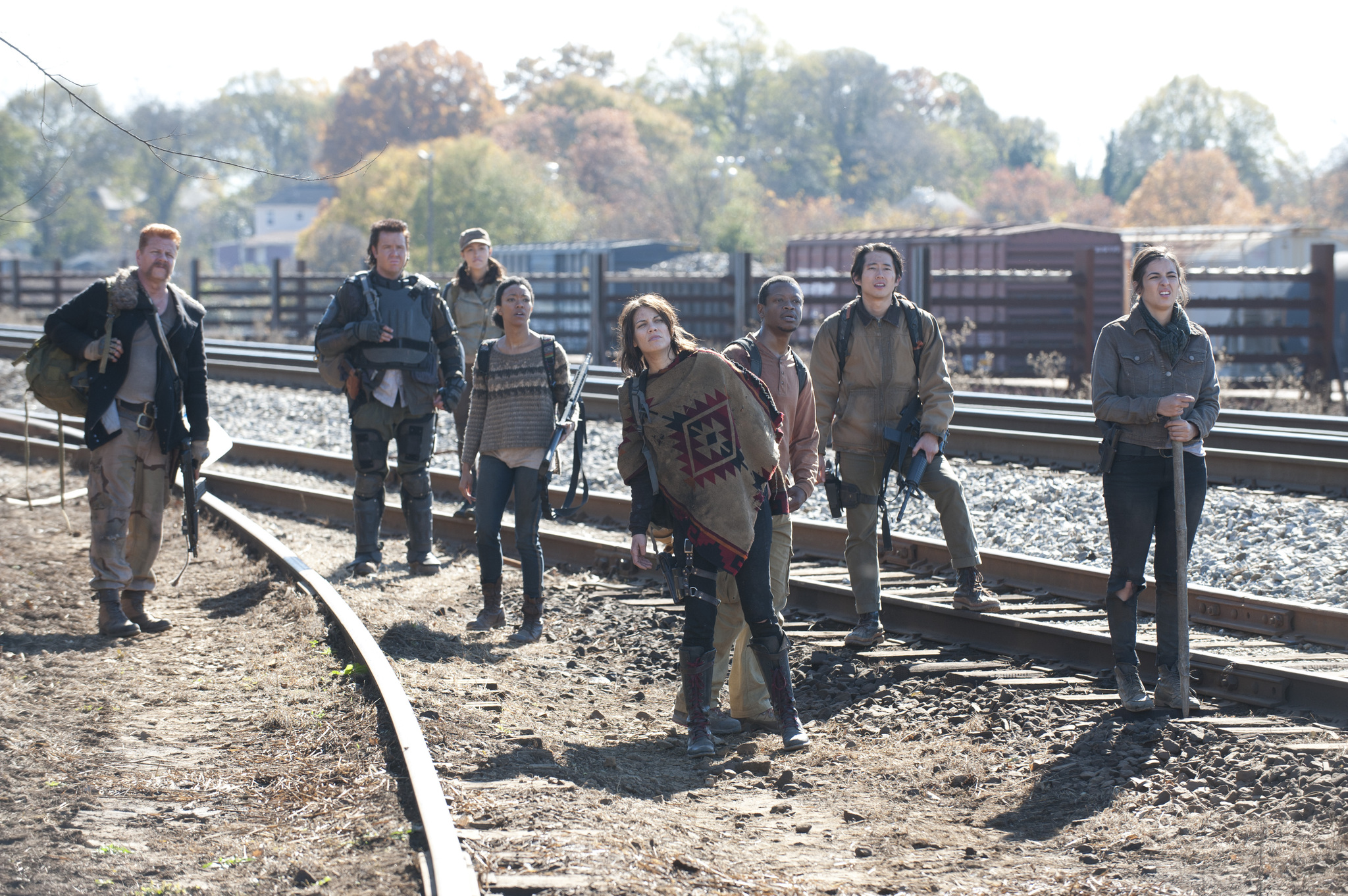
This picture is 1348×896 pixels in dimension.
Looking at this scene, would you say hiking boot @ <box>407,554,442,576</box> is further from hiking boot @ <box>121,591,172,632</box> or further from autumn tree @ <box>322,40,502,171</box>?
autumn tree @ <box>322,40,502,171</box>

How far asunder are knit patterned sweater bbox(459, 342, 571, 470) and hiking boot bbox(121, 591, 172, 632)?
2007 mm

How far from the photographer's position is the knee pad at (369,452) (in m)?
8.33

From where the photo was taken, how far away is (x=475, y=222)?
60.9 meters

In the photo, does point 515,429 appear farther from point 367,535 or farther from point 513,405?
point 367,535

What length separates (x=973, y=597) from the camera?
6.81 metres

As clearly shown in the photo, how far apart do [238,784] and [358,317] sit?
3854mm

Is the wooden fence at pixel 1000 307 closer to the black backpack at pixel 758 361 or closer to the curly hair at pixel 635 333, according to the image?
the black backpack at pixel 758 361

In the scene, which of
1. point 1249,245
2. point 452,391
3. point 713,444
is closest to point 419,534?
point 452,391

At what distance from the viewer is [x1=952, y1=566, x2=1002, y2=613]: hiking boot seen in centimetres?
679

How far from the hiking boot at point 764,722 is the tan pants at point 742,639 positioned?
0.02 meters

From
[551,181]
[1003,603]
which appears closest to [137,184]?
[551,181]

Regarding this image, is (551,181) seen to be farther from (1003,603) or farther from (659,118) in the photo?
(1003,603)

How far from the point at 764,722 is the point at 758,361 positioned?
1579 mm

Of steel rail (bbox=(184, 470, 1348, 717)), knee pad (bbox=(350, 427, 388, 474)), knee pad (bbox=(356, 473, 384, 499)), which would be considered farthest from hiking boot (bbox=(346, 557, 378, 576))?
steel rail (bbox=(184, 470, 1348, 717))
